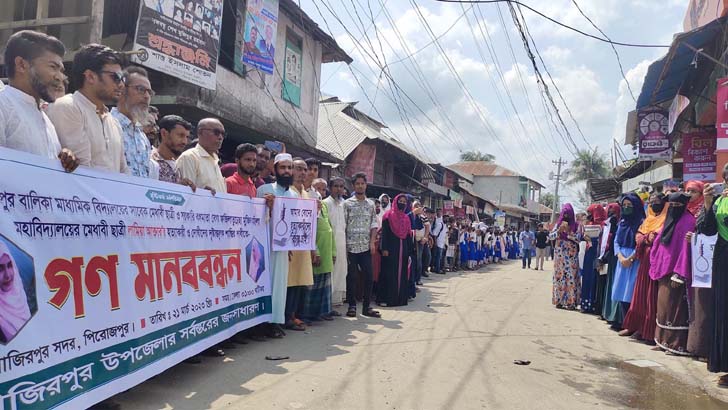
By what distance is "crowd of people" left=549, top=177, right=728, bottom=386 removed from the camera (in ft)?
14.9

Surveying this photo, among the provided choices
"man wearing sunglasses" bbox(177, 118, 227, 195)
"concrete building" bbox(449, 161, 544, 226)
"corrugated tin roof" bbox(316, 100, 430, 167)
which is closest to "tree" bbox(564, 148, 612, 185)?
"concrete building" bbox(449, 161, 544, 226)

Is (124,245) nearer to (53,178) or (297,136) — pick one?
(53,178)

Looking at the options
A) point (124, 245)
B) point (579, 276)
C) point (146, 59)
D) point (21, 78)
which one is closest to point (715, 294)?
point (579, 276)

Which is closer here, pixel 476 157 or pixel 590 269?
pixel 590 269

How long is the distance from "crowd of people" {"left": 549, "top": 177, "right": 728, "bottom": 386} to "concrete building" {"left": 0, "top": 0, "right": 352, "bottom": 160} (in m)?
7.20

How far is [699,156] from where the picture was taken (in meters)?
10.3

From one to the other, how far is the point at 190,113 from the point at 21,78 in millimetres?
7392

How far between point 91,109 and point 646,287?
6.27m

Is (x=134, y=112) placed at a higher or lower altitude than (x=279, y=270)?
higher

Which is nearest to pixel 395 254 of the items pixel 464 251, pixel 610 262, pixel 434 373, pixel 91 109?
pixel 610 262

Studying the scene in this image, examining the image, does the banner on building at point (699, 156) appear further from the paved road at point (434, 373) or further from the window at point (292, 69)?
the window at point (292, 69)

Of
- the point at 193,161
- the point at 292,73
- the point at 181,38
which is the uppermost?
the point at 292,73

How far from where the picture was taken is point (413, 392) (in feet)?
12.0

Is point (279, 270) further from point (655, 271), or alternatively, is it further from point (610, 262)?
point (610, 262)
